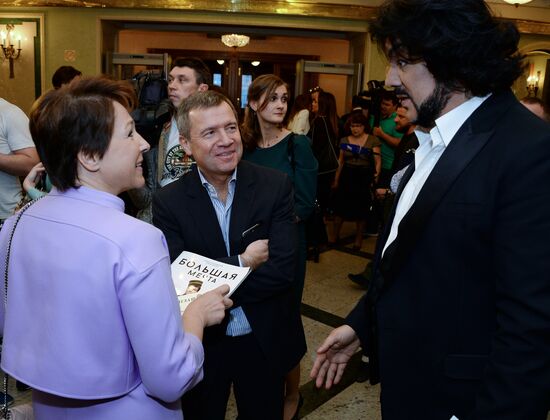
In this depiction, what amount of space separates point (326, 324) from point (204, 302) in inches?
104

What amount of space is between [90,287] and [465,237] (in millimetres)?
824

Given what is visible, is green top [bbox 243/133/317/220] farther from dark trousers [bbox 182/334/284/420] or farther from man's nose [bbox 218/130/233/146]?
dark trousers [bbox 182/334/284/420]

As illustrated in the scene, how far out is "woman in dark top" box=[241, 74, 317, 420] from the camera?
2.90 m

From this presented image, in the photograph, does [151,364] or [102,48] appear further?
[102,48]

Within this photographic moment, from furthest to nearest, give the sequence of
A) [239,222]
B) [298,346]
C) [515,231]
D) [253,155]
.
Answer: [253,155]
[298,346]
[239,222]
[515,231]

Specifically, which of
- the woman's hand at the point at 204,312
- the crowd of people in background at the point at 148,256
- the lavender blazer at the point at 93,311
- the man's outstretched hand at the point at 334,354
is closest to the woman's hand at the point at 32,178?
the crowd of people in background at the point at 148,256

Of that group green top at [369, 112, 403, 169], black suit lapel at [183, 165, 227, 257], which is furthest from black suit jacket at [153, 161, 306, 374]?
green top at [369, 112, 403, 169]

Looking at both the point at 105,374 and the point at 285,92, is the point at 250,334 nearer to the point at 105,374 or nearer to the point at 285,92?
the point at 105,374

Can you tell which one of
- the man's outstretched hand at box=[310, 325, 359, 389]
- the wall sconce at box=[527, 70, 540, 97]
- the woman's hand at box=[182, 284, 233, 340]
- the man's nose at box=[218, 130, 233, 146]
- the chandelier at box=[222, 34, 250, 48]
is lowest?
the man's outstretched hand at box=[310, 325, 359, 389]

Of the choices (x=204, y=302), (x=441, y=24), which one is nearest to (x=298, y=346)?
(x=204, y=302)

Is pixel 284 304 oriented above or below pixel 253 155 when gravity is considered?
below

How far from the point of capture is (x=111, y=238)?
1015 millimetres

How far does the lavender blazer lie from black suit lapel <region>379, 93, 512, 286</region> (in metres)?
0.57

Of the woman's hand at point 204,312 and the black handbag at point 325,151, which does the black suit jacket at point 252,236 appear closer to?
the woman's hand at point 204,312
